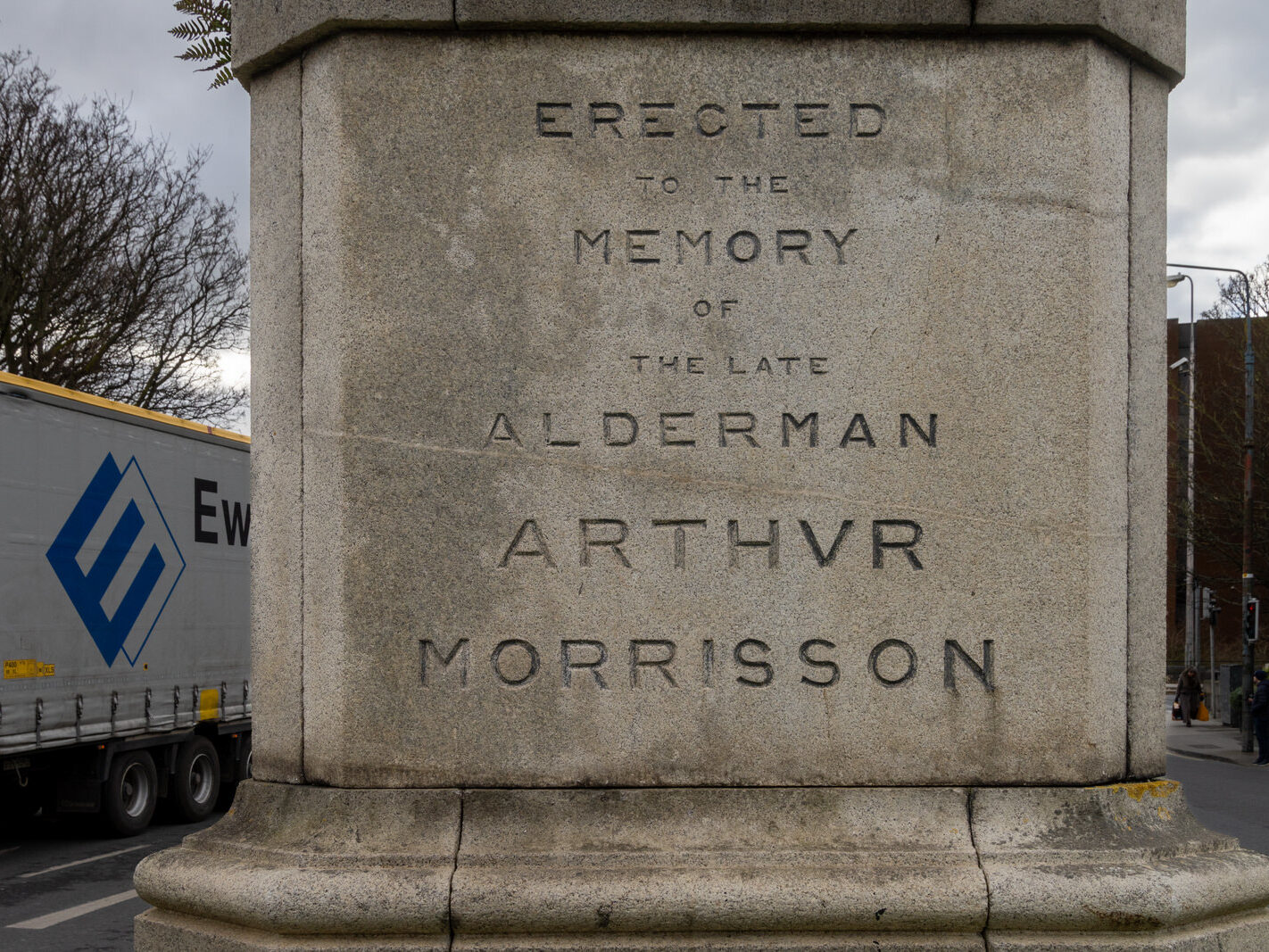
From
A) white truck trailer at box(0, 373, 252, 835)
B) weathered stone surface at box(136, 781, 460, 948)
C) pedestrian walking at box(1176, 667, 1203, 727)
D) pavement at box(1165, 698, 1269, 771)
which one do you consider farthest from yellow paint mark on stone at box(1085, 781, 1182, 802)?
pedestrian walking at box(1176, 667, 1203, 727)

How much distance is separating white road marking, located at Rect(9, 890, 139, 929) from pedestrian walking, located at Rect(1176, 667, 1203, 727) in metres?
31.5

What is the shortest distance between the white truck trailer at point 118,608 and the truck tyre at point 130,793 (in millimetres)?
17

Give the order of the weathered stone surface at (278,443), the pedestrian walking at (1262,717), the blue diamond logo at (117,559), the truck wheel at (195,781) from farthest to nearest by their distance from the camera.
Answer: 1. the pedestrian walking at (1262,717)
2. the truck wheel at (195,781)
3. the blue diamond logo at (117,559)
4. the weathered stone surface at (278,443)

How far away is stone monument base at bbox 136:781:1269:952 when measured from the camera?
3330 mm

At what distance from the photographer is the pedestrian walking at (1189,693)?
3531 cm

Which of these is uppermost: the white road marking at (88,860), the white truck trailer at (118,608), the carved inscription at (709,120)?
the carved inscription at (709,120)

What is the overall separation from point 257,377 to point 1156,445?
2.77 metres

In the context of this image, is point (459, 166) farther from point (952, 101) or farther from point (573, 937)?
point (573, 937)

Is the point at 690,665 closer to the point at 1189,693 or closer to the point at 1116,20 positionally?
the point at 1116,20

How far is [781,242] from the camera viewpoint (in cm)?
375

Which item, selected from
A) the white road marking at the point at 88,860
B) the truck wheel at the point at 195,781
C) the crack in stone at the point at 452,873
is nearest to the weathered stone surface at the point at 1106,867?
the crack in stone at the point at 452,873

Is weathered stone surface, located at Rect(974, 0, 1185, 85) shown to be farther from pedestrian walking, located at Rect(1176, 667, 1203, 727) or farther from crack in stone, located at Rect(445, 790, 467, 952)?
pedestrian walking, located at Rect(1176, 667, 1203, 727)

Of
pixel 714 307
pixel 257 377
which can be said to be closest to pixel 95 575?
pixel 257 377

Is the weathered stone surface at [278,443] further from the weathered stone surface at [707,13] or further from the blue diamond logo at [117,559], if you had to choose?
the blue diamond logo at [117,559]
